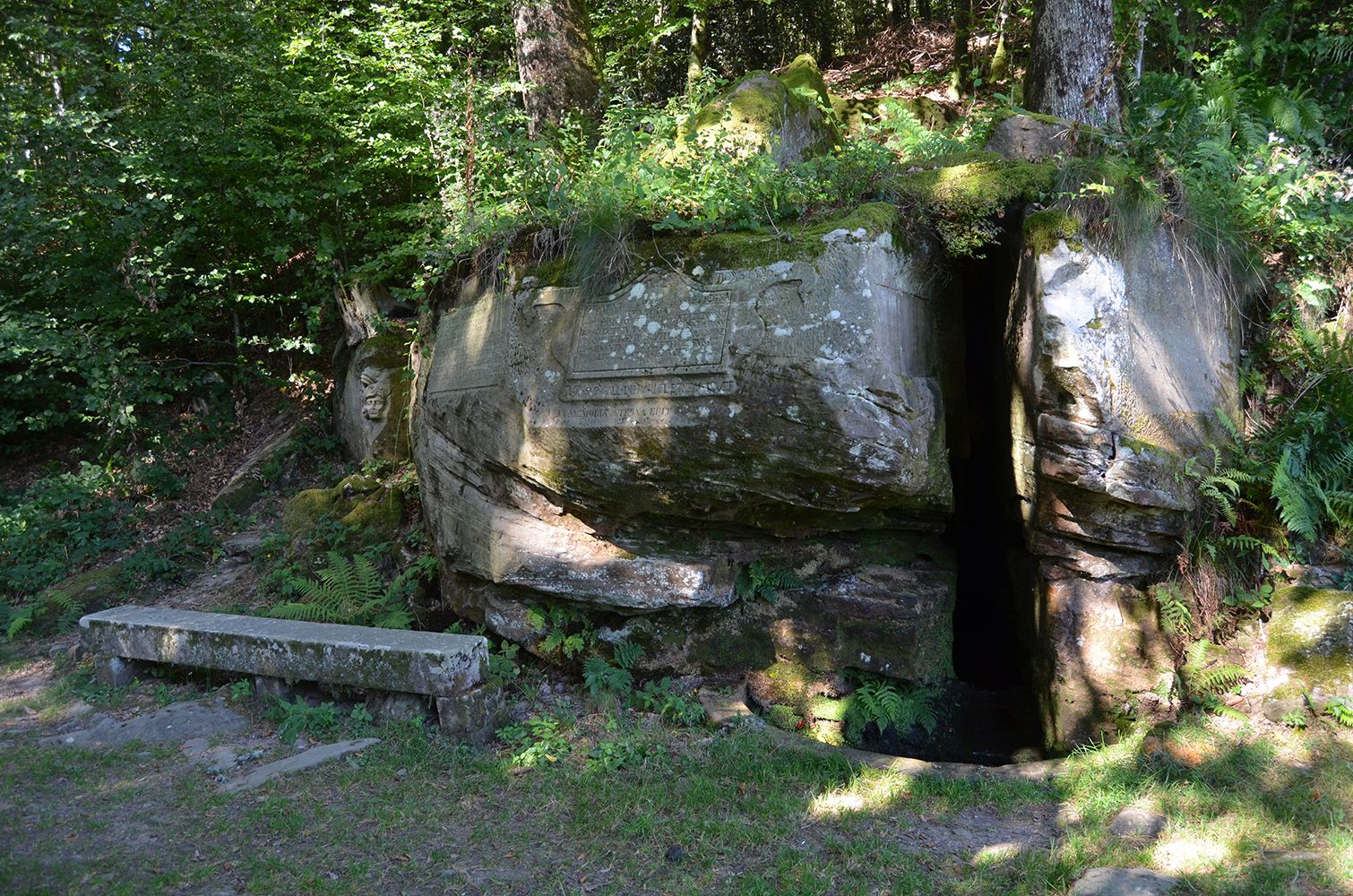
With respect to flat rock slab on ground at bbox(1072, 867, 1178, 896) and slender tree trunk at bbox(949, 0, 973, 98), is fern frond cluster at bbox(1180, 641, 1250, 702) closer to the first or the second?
flat rock slab on ground at bbox(1072, 867, 1178, 896)

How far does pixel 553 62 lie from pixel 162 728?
7.71m

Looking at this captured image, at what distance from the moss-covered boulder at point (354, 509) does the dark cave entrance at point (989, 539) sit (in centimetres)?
565

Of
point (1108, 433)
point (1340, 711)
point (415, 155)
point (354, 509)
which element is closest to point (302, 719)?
point (354, 509)

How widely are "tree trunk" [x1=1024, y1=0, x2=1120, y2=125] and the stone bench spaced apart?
7.02m

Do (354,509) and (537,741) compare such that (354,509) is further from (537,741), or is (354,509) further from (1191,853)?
(1191,853)

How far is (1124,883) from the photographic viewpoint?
372cm

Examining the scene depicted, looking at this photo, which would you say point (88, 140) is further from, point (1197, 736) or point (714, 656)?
point (1197, 736)

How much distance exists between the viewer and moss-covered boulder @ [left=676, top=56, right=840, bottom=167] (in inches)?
271

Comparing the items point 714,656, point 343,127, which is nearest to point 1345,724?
point 714,656

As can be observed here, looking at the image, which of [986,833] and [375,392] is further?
[375,392]

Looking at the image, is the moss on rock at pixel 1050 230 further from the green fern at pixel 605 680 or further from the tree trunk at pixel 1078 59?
the green fern at pixel 605 680

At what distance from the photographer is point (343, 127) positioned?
958cm

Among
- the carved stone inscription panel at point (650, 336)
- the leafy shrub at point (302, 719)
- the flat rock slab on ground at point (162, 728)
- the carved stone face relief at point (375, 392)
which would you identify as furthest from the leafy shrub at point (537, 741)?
the carved stone face relief at point (375, 392)

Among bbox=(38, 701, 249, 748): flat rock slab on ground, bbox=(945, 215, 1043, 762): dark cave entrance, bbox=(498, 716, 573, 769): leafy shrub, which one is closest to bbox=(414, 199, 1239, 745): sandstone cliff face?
bbox=(945, 215, 1043, 762): dark cave entrance
